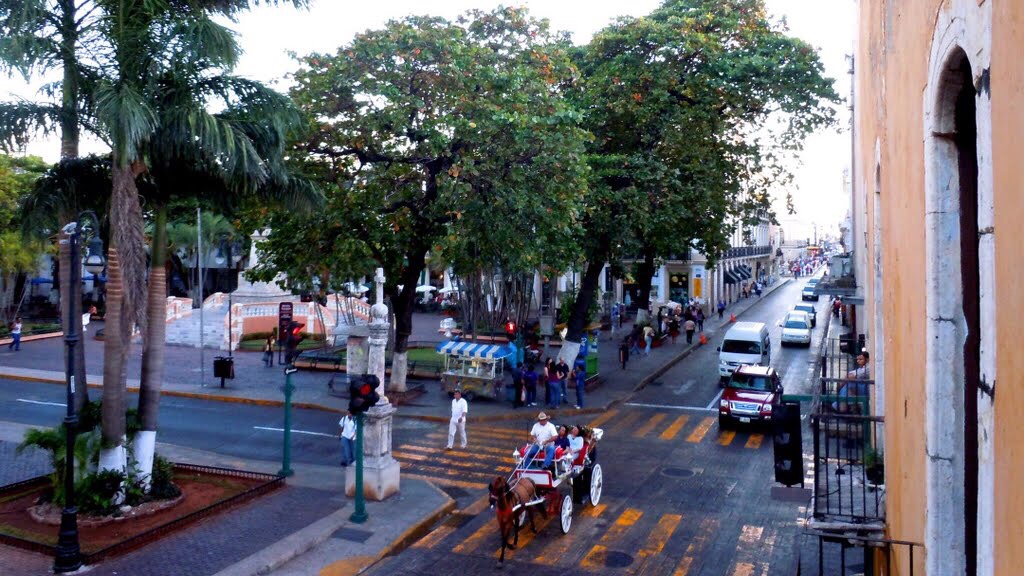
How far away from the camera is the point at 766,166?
2598 centimetres

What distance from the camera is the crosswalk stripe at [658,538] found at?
37.7 feet

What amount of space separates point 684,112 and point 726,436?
10617mm

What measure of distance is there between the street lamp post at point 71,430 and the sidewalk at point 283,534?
13.1 inches

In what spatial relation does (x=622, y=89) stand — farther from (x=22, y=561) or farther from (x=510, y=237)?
(x=22, y=561)

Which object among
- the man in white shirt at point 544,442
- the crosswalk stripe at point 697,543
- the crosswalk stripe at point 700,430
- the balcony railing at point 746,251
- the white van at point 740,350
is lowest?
the crosswalk stripe at point 697,543

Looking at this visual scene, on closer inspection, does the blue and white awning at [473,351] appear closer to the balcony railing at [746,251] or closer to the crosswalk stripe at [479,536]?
the crosswalk stripe at [479,536]

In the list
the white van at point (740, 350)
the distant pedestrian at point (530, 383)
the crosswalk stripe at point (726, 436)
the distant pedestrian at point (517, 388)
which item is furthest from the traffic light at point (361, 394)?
the white van at point (740, 350)

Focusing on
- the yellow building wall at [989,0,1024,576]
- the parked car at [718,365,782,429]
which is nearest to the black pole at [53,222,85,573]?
the yellow building wall at [989,0,1024,576]

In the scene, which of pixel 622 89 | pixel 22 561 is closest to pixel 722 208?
pixel 622 89

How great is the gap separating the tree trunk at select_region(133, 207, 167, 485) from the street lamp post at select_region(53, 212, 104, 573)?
76.6 inches

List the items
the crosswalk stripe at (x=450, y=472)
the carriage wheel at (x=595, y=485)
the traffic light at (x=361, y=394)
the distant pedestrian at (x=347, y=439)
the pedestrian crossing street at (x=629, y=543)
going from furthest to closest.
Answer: the distant pedestrian at (x=347, y=439), the crosswalk stripe at (x=450, y=472), the carriage wheel at (x=595, y=485), the traffic light at (x=361, y=394), the pedestrian crossing street at (x=629, y=543)

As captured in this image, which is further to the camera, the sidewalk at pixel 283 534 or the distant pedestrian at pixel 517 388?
the distant pedestrian at pixel 517 388

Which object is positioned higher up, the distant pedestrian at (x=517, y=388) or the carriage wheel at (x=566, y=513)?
the distant pedestrian at (x=517, y=388)

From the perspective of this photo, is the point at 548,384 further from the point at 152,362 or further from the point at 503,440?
the point at 152,362
